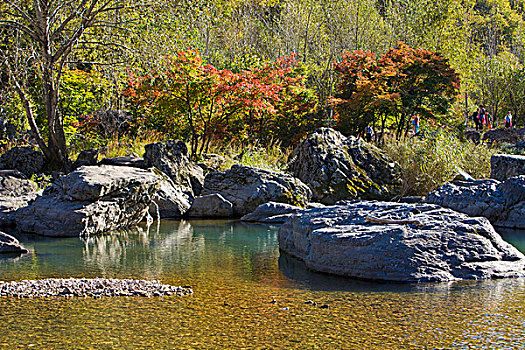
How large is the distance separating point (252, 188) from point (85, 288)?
8276 mm

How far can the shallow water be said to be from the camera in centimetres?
428

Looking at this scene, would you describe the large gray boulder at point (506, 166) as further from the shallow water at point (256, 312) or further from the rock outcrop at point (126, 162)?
the rock outcrop at point (126, 162)

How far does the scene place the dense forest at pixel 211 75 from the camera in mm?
14344

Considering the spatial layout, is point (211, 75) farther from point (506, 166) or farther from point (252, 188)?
point (506, 166)

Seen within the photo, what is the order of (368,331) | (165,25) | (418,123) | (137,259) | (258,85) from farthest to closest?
(418,123) → (258,85) → (165,25) → (137,259) → (368,331)

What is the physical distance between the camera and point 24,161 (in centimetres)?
1548

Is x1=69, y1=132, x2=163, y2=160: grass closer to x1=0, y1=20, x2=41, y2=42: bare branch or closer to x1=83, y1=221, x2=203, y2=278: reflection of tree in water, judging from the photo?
x1=0, y1=20, x2=41, y2=42: bare branch

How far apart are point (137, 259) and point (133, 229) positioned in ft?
11.5

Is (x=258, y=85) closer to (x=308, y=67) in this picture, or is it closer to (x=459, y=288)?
(x=308, y=67)

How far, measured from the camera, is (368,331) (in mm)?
4527

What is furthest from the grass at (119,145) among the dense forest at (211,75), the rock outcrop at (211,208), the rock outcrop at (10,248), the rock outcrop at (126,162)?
the rock outcrop at (10,248)

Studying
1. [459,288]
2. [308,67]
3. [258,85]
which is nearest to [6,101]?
[258,85]

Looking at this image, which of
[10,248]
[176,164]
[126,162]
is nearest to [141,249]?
[10,248]

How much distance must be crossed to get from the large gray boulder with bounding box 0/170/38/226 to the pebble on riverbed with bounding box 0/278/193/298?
19.4 ft
